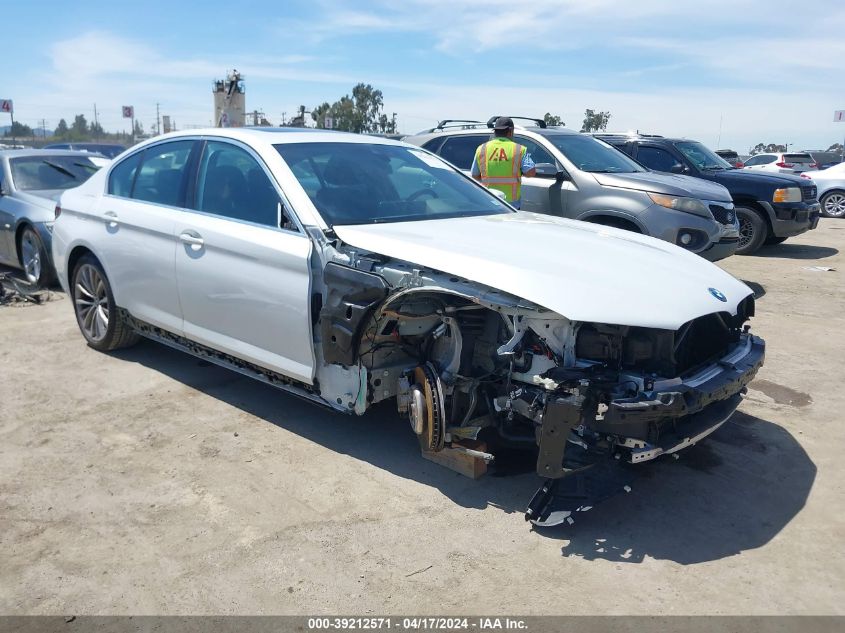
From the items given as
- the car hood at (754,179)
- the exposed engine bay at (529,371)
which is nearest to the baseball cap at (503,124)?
the exposed engine bay at (529,371)

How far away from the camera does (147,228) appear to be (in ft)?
16.3

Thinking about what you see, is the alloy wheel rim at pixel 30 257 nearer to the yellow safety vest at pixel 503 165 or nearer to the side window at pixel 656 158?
the yellow safety vest at pixel 503 165

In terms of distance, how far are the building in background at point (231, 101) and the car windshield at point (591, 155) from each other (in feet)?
38.9

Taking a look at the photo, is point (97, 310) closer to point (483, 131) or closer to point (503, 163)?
point (503, 163)

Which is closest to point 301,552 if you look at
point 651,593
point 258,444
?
point 258,444

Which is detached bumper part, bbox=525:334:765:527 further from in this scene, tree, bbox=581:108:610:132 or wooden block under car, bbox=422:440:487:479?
tree, bbox=581:108:610:132

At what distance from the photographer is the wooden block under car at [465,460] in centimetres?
378

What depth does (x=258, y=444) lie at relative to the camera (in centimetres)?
430

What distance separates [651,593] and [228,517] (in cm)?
198

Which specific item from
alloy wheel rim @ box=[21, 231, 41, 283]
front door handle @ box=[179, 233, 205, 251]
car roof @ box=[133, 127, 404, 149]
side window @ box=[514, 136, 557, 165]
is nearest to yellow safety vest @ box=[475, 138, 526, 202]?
side window @ box=[514, 136, 557, 165]

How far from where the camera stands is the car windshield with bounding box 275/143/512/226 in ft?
13.7

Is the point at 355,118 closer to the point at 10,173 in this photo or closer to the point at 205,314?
the point at 10,173

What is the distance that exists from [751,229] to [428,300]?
355 inches

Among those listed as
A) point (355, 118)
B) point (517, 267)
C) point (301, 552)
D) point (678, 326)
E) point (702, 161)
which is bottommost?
point (301, 552)
